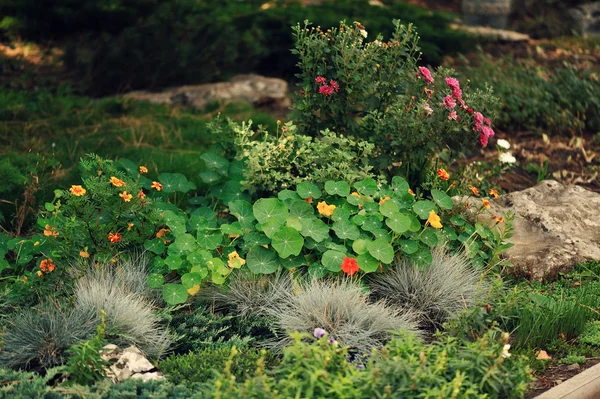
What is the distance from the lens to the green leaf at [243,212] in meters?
5.05

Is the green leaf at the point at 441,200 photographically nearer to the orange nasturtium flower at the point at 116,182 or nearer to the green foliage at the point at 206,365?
the green foliage at the point at 206,365

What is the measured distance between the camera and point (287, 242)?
4738 mm

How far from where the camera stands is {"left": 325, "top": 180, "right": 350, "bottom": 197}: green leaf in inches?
200

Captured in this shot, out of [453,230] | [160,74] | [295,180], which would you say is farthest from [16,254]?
[160,74]

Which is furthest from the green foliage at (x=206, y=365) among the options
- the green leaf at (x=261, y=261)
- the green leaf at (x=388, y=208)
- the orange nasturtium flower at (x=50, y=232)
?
the green leaf at (x=388, y=208)

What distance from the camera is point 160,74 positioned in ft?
30.8

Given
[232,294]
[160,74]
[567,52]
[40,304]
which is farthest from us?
[567,52]

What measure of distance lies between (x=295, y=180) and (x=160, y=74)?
458 cm

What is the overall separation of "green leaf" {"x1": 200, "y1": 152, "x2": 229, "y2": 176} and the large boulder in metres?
1.71

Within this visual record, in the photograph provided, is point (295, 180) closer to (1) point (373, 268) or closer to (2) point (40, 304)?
(1) point (373, 268)

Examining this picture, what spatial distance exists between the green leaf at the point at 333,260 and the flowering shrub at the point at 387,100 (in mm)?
1014

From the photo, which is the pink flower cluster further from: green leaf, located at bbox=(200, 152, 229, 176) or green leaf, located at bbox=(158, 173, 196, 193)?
green leaf, located at bbox=(158, 173, 196, 193)

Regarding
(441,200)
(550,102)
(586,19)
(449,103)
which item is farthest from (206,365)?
(586,19)

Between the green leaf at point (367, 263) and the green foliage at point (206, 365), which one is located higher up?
the green leaf at point (367, 263)
